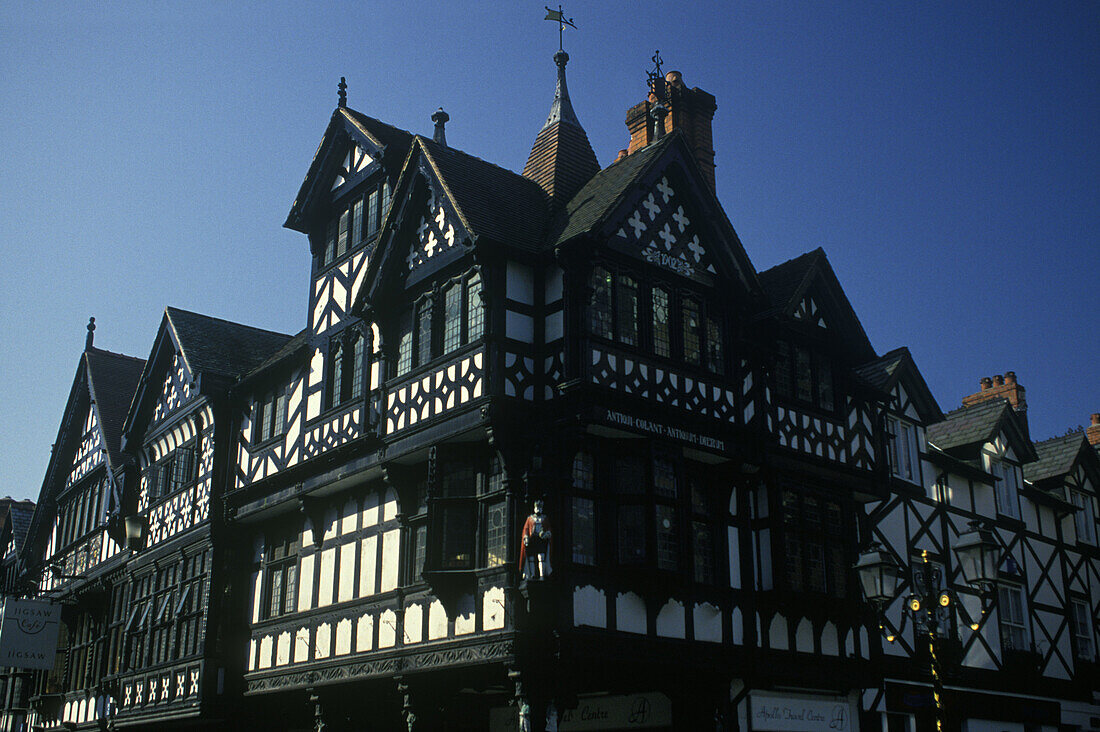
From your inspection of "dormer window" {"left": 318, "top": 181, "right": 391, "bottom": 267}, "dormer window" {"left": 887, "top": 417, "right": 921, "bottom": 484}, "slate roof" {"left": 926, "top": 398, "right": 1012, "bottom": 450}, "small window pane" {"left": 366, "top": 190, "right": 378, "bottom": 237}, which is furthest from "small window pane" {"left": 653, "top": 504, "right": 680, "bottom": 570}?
"slate roof" {"left": 926, "top": 398, "right": 1012, "bottom": 450}

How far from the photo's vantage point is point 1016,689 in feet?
75.7

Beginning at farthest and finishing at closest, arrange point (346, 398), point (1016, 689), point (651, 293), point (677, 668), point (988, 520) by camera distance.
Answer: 1. point (988, 520)
2. point (1016, 689)
3. point (346, 398)
4. point (651, 293)
5. point (677, 668)

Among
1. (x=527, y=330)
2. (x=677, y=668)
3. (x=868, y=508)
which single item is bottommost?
(x=677, y=668)

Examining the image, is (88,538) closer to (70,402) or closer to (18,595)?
(18,595)

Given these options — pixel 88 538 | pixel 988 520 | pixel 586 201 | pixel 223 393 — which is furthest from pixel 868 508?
pixel 88 538

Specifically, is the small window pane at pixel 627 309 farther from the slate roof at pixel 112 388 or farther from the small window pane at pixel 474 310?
the slate roof at pixel 112 388

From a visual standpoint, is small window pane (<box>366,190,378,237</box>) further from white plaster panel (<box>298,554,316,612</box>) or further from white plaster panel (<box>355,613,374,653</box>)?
white plaster panel (<box>355,613,374,653</box>)

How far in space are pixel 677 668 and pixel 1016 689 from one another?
10243mm

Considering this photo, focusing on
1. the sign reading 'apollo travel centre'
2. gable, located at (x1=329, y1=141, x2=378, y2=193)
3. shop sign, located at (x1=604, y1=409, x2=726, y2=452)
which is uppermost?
gable, located at (x1=329, y1=141, x2=378, y2=193)

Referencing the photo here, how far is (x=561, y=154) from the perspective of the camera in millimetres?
20797

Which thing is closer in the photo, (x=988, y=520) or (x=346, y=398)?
(x=346, y=398)

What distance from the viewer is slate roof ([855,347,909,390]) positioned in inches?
872

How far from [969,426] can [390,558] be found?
553 inches

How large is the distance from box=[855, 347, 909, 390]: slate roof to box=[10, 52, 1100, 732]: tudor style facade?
0.43 feet
